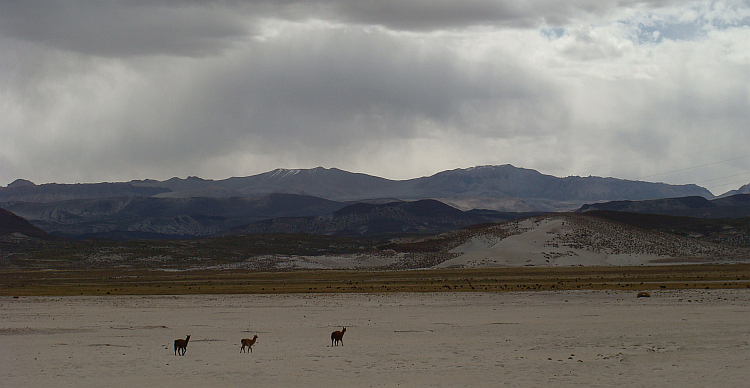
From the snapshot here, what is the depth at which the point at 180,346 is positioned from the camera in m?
22.9

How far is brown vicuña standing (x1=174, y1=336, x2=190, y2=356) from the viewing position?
74.9 ft

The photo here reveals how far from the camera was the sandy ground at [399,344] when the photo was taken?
19094mm

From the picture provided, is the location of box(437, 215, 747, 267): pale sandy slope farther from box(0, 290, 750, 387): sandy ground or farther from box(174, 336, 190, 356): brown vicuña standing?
box(174, 336, 190, 356): brown vicuña standing

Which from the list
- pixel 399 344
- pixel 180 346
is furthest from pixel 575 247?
pixel 180 346

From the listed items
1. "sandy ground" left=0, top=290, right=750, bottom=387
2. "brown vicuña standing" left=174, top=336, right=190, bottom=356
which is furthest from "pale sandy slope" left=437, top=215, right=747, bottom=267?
"brown vicuña standing" left=174, top=336, right=190, bottom=356

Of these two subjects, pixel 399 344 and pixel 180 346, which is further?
pixel 399 344

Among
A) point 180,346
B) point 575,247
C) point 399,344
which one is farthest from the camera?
point 575,247

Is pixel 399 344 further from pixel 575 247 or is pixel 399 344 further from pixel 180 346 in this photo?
pixel 575 247

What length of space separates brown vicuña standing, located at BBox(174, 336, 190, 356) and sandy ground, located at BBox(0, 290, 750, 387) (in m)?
0.29

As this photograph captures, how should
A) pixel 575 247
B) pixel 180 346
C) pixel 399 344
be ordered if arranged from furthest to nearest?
1. pixel 575 247
2. pixel 399 344
3. pixel 180 346

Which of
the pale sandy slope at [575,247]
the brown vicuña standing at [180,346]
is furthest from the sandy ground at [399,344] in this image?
the pale sandy slope at [575,247]

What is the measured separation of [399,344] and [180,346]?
7626 millimetres

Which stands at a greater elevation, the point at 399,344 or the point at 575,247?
the point at 575,247

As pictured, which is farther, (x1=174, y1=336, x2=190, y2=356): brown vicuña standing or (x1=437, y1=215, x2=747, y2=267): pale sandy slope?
(x1=437, y1=215, x2=747, y2=267): pale sandy slope
